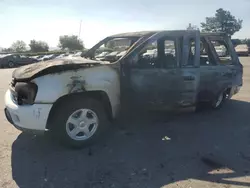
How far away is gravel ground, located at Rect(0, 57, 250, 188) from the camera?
327 cm

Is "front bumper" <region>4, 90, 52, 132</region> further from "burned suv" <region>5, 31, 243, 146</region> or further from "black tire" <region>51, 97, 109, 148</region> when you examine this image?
"black tire" <region>51, 97, 109, 148</region>

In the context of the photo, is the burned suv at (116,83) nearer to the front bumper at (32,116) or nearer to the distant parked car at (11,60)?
the front bumper at (32,116)

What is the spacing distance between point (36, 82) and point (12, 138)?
56.7 inches

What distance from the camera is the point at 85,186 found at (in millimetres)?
3141

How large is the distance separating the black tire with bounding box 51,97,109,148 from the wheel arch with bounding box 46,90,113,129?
0.10ft

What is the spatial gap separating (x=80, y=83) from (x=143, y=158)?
1.39 m

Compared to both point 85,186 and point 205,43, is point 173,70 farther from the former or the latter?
point 85,186

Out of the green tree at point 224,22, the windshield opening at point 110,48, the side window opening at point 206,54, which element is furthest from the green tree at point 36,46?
the side window opening at point 206,54

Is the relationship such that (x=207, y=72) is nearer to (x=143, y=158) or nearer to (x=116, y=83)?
(x=116, y=83)

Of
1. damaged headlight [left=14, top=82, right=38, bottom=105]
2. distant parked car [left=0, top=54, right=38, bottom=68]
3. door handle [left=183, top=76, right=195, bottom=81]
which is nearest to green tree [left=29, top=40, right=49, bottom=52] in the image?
distant parked car [left=0, top=54, right=38, bottom=68]

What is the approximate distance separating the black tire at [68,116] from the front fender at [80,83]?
0.18 metres

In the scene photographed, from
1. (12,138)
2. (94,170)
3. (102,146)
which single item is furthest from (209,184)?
(12,138)

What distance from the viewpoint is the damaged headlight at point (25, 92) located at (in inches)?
148

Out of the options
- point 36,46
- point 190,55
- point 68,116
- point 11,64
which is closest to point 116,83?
point 68,116
